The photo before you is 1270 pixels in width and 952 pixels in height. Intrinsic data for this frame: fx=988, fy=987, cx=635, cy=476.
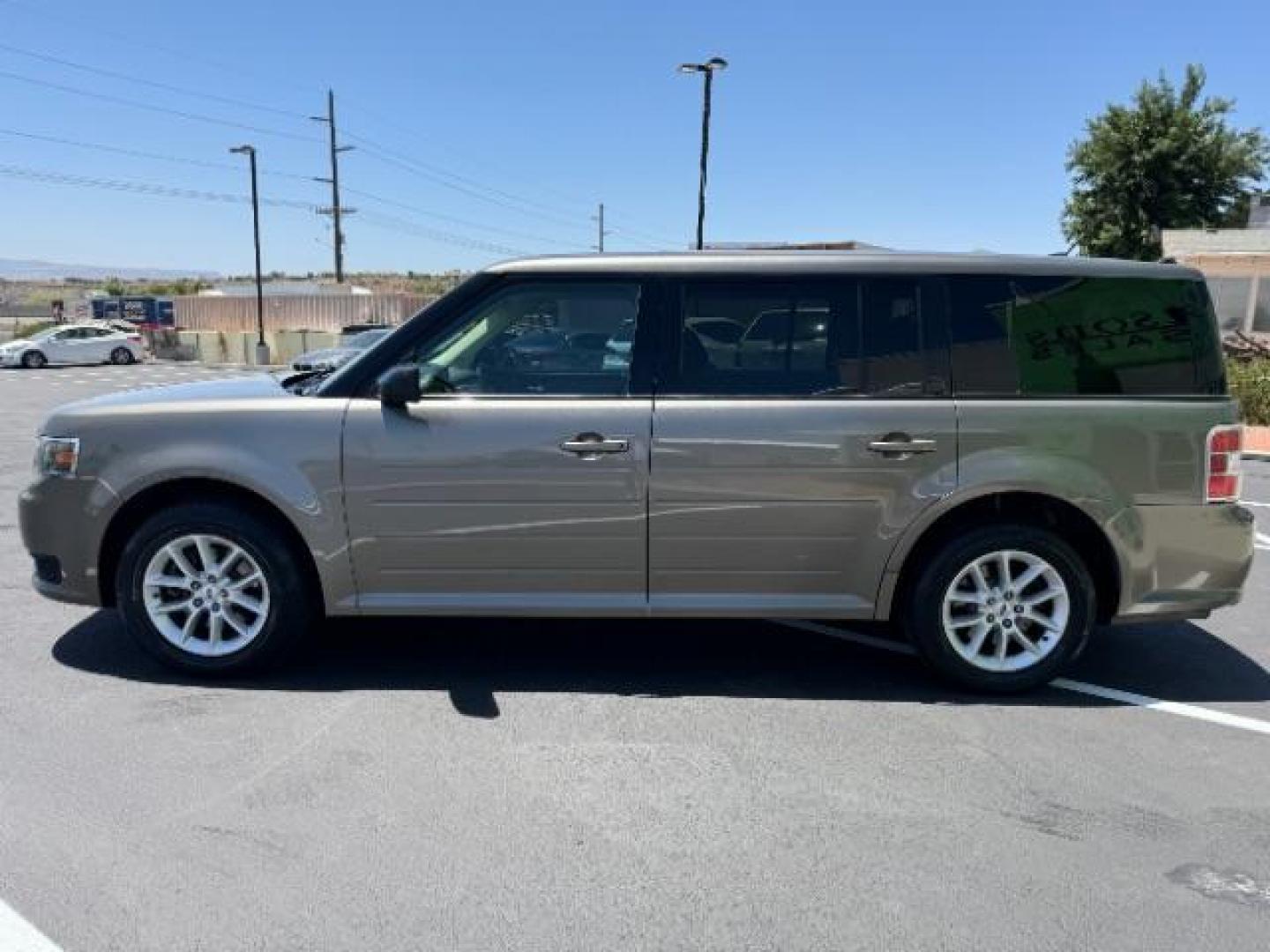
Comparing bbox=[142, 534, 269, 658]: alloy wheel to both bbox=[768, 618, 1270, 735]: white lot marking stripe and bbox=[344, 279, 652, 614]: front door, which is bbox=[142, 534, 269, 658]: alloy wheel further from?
bbox=[768, 618, 1270, 735]: white lot marking stripe

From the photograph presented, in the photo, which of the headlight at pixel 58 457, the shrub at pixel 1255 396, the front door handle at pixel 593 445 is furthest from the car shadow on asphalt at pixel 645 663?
the shrub at pixel 1255 396

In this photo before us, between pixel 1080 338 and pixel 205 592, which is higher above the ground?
pixel 1080 338

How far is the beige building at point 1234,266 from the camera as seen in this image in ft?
78.6

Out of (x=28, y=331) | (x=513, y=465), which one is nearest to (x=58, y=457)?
(x=513, y=465)

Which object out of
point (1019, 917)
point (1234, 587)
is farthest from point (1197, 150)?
point (1019, 917)

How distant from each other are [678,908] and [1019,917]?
3.13ft

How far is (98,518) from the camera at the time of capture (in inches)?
169

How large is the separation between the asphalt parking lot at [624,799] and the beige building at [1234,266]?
22.6 m

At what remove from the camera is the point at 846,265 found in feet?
13.9

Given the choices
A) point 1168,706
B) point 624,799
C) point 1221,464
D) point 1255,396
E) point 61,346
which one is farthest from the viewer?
point 61,346

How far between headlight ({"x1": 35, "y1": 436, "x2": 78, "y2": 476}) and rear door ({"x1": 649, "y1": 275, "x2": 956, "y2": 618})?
100 inches

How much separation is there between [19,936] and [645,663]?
2718 mm

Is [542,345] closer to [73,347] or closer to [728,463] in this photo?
[728,463]

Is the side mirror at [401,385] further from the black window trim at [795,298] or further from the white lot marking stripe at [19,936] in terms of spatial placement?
the white lot marking stripe at [19,936]
